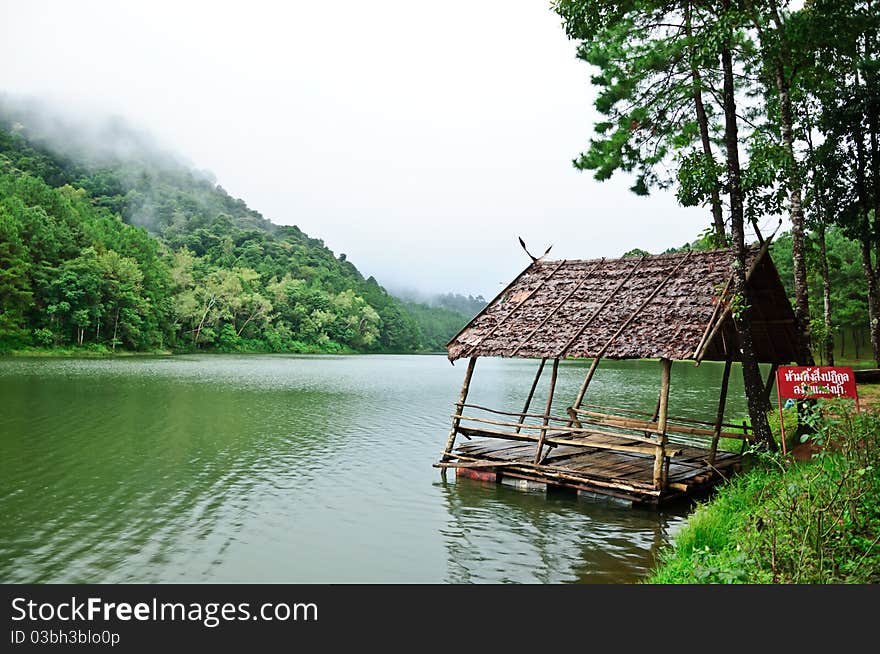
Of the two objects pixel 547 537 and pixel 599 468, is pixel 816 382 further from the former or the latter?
pixel 547 537

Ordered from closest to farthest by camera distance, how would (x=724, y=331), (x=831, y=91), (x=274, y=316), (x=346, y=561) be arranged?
(x=346, y=561) < (x=724, y=331) < (x=831, y=91) < (x=274, y=316)

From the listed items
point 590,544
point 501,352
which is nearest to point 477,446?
point 501,352

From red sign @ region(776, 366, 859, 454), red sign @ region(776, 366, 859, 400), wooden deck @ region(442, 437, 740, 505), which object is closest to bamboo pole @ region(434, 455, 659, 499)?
wooden deck @ region(442, 437, 740, 505)

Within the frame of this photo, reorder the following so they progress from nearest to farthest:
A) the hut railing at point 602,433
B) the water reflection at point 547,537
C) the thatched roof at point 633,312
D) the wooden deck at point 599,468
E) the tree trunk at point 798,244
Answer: the water reflection at point 547,537
the wooden deck at point 599,468
the hut railing at point 602,433
the thatched roof at point 633,312
the tree trunk at point 798,244

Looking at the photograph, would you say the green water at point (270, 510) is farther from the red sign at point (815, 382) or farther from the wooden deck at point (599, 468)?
the red sign at point (815, 382)

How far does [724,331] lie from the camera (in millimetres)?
10320

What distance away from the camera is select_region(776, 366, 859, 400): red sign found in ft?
26.3

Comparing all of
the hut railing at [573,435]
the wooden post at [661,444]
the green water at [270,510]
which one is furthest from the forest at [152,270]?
the wooden post at [661,444]

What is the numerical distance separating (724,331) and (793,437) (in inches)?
120

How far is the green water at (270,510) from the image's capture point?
279 inches

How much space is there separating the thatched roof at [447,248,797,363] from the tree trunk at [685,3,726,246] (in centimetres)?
127

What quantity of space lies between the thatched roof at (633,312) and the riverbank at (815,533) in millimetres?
3019
